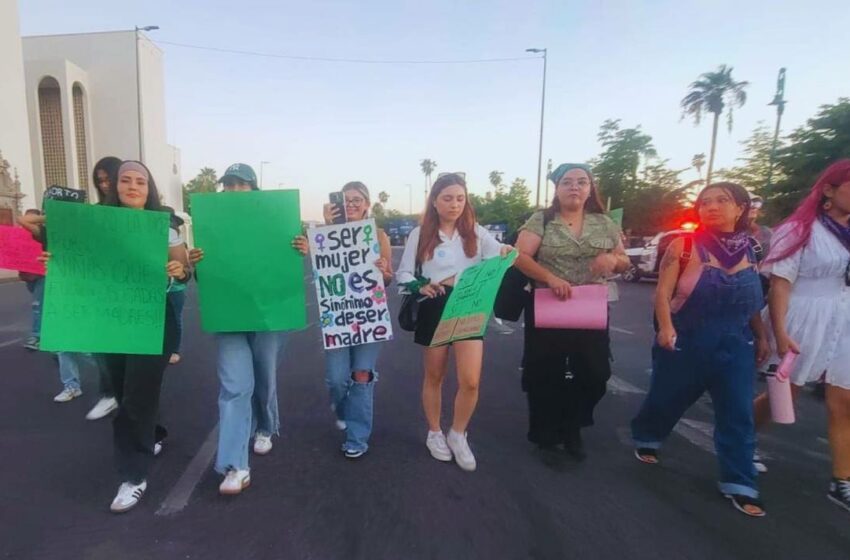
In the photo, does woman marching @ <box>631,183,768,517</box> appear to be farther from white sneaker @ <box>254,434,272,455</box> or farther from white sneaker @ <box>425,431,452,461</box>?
white sneaker @ <box>254,434,272,455</box>

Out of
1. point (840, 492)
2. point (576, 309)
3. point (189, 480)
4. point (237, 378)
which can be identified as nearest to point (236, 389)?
point (237, 378)

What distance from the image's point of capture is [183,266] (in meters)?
2.86

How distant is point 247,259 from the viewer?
2.89 meters

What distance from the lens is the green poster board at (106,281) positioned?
2609 millimetres

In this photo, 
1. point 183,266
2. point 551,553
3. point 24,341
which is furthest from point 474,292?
point 24,341

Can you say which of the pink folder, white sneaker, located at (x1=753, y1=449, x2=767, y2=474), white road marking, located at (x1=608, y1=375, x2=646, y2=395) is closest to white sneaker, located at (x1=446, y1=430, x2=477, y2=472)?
the pink folder

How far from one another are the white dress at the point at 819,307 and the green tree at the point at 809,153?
14.1m

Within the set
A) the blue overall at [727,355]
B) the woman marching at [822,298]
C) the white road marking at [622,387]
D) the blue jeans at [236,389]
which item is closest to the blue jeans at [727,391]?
the blue overall at [727,355]

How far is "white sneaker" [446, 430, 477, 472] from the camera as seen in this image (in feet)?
10.7

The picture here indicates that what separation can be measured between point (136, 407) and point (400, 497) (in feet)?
4.92

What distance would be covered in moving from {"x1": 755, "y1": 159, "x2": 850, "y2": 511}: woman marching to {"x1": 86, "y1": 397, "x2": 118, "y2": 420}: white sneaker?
4755mm

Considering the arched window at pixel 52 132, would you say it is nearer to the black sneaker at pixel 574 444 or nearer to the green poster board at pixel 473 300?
the green poster board at pixel 473 300

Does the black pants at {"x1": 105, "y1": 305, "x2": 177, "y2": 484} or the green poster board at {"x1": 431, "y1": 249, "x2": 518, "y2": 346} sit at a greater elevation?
the green poster board at {"x1": 431, "y1": 249, "x2": 518, "y2": 346}

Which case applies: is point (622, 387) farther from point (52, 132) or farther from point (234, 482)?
point (52, 132)
